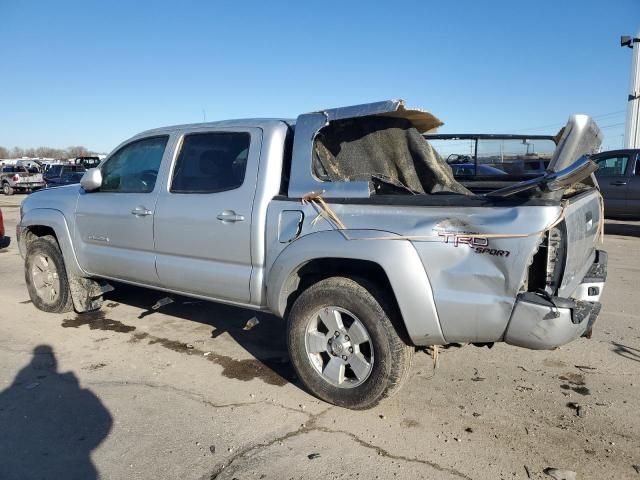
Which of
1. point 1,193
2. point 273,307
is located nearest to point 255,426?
point 273,307

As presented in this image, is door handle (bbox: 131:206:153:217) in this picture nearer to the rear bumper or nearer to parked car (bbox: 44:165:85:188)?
the rear bumper

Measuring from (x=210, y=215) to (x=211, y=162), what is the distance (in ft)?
1.58

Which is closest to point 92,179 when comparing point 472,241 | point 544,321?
point 472,241

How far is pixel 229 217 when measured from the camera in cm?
370

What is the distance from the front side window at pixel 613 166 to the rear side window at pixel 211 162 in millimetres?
9855

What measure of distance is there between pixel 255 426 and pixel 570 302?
2.02 m

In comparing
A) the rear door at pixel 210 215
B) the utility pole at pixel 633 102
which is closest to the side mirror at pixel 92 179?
the rear door at pixel 210 215

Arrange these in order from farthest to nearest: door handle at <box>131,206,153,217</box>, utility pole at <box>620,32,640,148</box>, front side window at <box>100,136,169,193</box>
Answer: utility pole at <box>620,32,640,148</box> < front side window at <box>100,136,169,193</box> < door handle at <box>131,206,153,217</box>

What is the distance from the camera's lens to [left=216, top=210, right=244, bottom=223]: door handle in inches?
144

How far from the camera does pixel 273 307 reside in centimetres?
361

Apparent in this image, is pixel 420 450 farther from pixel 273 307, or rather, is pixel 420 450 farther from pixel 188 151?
pixel 188 151

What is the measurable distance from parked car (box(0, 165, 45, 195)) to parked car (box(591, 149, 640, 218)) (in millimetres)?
28097

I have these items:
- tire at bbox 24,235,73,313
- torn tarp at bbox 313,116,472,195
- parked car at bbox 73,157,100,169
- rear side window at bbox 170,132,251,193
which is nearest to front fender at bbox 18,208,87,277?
tire at bbox 24,235,73,313

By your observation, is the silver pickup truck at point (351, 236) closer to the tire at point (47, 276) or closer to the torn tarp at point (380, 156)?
the torn tarp at point (380, 156)
